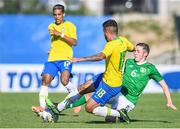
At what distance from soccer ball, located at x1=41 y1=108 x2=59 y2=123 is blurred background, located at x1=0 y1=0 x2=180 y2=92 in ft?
9.16

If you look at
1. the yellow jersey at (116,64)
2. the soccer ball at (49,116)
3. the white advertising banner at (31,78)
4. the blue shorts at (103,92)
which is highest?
the yellow jersey at (116,64)

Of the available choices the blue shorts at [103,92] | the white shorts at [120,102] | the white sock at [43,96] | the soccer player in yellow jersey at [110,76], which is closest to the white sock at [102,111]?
the soccer player in yellow jersey at [110,76]

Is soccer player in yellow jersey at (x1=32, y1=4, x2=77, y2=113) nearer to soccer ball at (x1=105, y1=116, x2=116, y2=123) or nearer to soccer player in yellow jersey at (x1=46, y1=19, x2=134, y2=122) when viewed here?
soccer ball at (x1=105, y1=116, x2=116, y2=123)

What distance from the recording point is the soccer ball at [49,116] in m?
14.4

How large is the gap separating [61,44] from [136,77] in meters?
2.19

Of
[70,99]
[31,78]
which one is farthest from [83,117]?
[31,78]

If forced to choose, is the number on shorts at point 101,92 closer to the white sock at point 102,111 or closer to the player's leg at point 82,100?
the white sock at point 102,111

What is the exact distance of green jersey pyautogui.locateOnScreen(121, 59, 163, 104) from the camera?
48.8 ft

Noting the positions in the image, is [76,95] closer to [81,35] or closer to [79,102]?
[79,102]

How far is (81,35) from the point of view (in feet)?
115

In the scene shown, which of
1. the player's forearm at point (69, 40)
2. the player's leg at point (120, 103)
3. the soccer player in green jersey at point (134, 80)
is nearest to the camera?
the player's leg at point (120, 103)

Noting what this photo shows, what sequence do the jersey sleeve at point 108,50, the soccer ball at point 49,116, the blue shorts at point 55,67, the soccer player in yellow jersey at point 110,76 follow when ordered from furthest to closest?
the blue shorts at point 55,67 < the soccer ball at point 49,116 < the soccer player in yellow jersey at point 110,76 < the jersey sleeve at point 108,50

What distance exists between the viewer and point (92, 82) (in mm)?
14633

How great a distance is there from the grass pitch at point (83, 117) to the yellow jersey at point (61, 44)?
126cm
